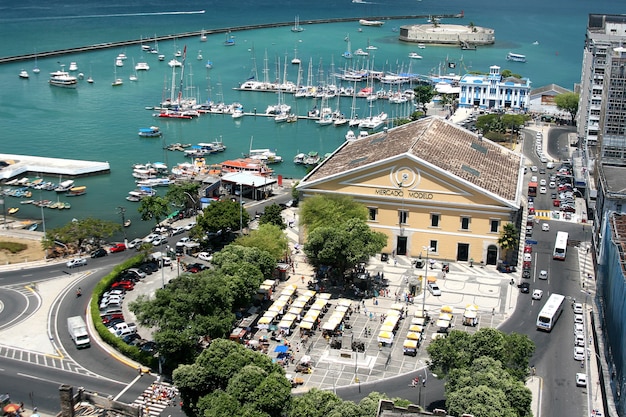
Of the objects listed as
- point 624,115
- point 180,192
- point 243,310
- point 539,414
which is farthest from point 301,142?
point 539,414

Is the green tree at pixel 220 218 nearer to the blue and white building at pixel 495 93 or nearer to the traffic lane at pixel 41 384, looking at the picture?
the traffic lane at pixel 41 384

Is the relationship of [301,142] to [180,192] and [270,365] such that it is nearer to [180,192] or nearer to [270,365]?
[180,192]

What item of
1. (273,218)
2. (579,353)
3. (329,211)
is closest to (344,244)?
(329,211)

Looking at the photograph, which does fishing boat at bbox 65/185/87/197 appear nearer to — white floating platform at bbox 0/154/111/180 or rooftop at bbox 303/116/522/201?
white floating platform at bbox 0/154/111/180

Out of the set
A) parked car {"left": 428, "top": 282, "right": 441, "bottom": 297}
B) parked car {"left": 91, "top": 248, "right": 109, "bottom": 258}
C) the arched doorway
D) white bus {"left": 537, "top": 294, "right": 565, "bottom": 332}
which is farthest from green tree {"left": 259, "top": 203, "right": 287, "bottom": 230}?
white bus {"left": 537, "top": 294, "right": 565, "bottom": 332}

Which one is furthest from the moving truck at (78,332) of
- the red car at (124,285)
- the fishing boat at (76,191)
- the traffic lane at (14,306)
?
the fishing boat at (76,191)
